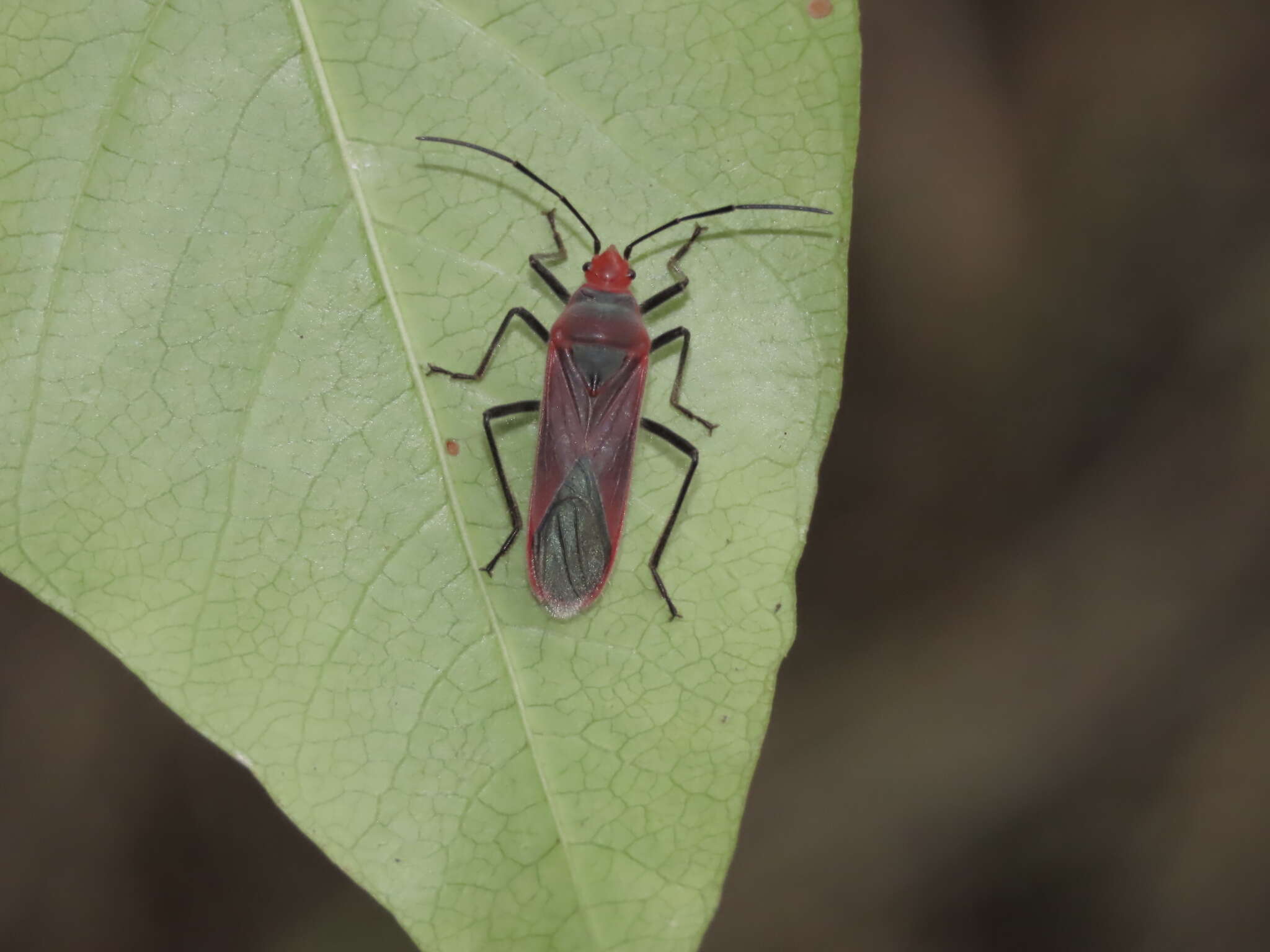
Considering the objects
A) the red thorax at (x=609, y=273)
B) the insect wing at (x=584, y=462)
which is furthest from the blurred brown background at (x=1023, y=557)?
the red thorax at (x=609, y=273)

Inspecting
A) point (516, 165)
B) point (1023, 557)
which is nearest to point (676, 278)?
point (516, 165)

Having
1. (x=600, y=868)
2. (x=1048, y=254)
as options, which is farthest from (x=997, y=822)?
(x=600, y=868)

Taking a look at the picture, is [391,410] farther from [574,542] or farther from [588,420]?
[588,420]

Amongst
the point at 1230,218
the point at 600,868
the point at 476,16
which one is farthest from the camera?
the point at 1230,218

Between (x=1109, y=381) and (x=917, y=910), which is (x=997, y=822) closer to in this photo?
(x=917, y=910)

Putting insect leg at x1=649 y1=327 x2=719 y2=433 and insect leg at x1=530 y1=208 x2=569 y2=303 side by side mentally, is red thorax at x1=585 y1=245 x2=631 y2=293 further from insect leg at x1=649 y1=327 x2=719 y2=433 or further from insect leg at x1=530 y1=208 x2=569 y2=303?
insect leg at x1=649 y1=327 x2=719 y2=433

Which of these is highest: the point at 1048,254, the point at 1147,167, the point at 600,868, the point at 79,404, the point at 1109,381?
the point at 1147,167

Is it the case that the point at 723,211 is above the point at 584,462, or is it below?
above

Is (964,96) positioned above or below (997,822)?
above
